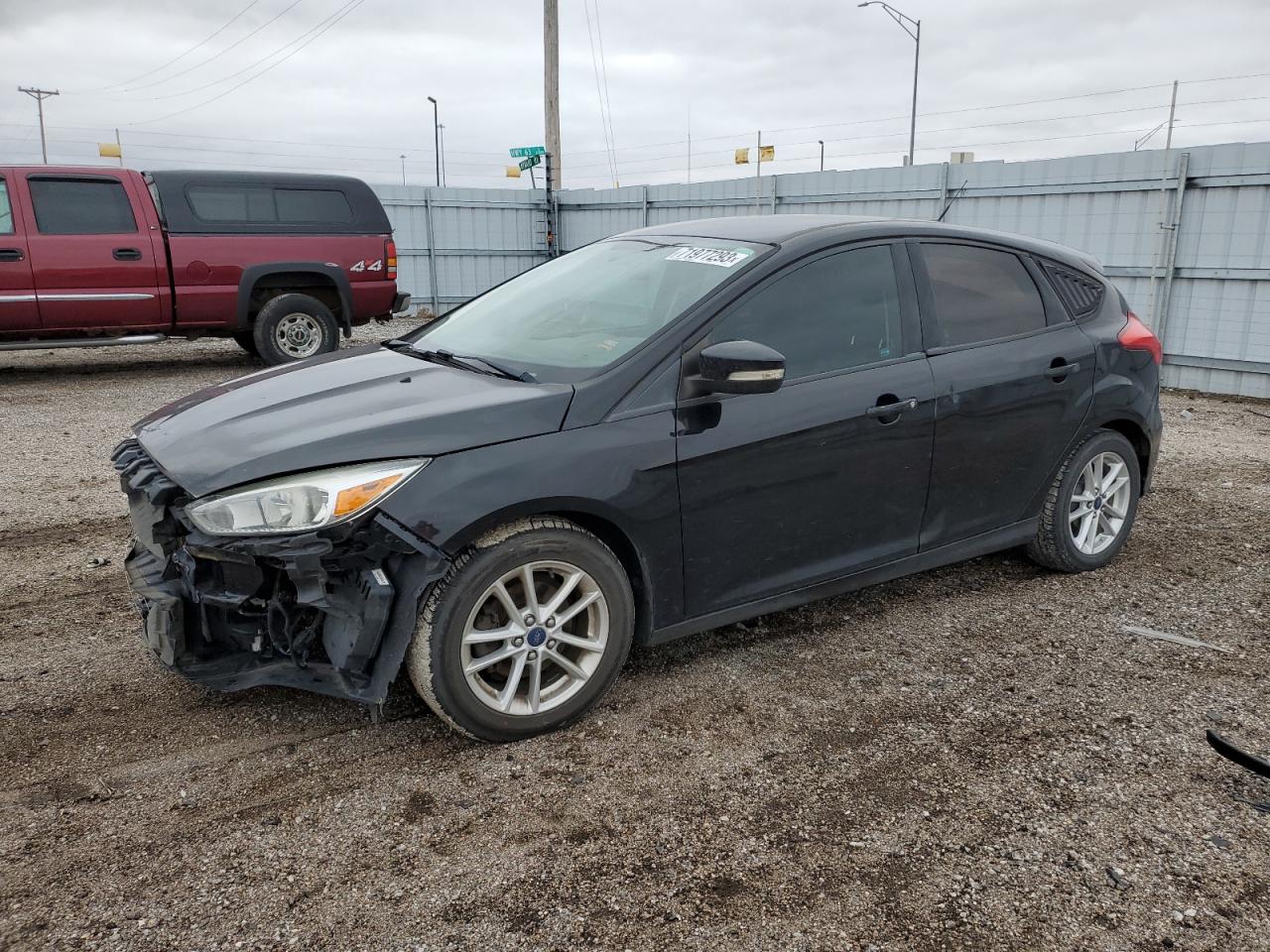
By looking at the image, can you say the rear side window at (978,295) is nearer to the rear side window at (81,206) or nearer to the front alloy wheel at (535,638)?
the front alloy wheel at (535,638)

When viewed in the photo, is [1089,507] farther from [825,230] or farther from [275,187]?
[275,187]

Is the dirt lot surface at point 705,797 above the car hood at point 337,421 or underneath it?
underneath

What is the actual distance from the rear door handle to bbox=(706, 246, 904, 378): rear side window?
853 millimetres

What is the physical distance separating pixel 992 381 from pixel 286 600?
2856 mm

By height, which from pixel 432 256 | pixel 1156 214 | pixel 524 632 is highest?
pixel 1156 214

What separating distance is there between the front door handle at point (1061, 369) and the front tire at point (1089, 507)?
14.7 inches

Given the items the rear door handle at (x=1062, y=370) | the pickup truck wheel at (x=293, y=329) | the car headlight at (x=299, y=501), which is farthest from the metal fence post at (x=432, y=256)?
the car headlight at (x=299, y=501)

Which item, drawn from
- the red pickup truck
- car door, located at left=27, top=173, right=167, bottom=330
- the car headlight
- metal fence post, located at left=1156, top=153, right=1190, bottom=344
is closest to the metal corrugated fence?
metal fence post, located at left=1156, top=153, right=1190, bottom=344

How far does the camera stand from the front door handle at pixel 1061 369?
419 centimetres

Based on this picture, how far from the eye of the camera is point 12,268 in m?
9.12

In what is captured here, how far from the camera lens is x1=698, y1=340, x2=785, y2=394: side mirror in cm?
308

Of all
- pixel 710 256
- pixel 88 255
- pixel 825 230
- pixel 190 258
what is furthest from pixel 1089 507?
pixel 88 255

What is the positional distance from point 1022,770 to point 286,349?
9.39 m

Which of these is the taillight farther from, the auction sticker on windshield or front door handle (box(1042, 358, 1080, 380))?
the auction sticker on windshield
